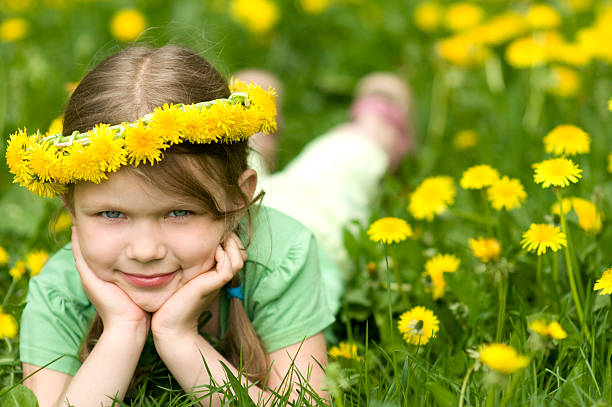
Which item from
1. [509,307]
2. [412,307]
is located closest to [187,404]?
[412,307]

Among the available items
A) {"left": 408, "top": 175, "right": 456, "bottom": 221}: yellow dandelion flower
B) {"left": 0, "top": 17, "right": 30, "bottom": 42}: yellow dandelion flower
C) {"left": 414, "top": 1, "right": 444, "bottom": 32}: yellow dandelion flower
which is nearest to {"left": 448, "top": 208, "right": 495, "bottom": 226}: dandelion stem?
{"left": 408, "top": 175, "right": 456, "bottom": 221}: yellow dandelion flower

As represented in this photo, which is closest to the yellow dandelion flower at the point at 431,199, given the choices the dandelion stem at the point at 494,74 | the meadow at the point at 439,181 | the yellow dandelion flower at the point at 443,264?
the meadow at the point at 439,181

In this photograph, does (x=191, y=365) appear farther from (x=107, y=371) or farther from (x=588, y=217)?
(x=588, y=217)

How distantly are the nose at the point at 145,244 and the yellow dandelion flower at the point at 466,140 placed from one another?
191 cm

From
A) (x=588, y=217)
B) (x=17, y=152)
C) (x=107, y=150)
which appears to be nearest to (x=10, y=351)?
(x=17, y=152)

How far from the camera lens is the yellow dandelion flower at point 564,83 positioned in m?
3.41

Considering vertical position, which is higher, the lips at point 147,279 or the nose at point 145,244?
the nose at point 145,244

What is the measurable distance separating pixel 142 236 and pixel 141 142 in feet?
0.70

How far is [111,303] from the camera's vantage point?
1703 mm

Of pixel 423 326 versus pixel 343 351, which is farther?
pixel 343 351

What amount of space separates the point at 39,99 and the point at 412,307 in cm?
209

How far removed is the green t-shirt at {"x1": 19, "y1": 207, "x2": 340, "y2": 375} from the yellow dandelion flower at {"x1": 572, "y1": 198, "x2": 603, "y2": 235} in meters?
0.77

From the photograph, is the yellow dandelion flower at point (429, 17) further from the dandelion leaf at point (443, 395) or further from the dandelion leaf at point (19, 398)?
the dandelion leaf at point (19, 398)

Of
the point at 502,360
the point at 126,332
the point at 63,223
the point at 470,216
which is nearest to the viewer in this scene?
the point at 502,360
